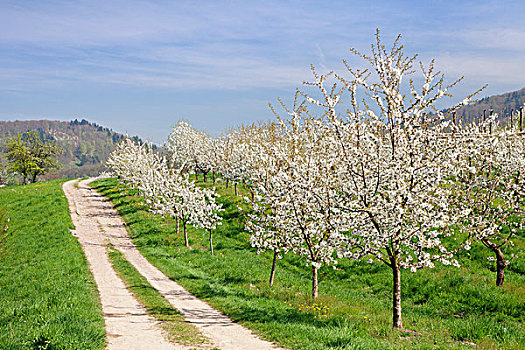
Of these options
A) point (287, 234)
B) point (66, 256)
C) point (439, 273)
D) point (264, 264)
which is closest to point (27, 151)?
point (66, 256)

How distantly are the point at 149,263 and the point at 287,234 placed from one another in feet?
40.9

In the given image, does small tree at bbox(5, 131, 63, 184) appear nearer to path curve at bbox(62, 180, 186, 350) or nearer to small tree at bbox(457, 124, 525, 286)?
path curve at bbox(62, 180, 186, 350)

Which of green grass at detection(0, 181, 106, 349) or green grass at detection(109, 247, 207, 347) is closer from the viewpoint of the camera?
green grass at detection(0, 181, 106, 349)

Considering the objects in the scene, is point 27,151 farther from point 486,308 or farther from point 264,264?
point 486,308

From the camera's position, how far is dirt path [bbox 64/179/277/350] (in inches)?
459

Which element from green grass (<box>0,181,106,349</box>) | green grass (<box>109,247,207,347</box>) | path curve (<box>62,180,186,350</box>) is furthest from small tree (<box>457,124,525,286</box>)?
green grass (<box>0,181,106,349</box>)

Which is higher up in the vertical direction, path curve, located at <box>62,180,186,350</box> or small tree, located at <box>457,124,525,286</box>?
small tree, located at <box>457,124,525,286</box>

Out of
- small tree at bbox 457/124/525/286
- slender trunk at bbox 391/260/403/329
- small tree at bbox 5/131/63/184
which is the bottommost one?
slender trunk at bbox 391/260/403/329

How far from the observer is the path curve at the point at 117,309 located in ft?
36.5

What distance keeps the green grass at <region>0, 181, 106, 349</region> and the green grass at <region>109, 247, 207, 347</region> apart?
6.43 ft

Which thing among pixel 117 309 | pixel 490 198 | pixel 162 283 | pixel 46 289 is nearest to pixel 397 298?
pixel 490 198

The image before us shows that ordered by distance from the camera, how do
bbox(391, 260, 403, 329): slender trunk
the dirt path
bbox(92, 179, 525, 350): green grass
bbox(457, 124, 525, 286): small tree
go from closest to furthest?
bbox(92, 179, 525, 350): green grass, the dirt path, bbox(391, 260, 403, 329): slender trunk, bbox(457, 124, 525, 286): small tree

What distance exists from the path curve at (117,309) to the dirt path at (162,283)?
0.33 m

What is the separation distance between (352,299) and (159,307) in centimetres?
908
